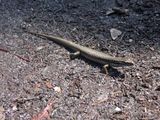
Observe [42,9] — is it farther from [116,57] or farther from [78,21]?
[116,57]

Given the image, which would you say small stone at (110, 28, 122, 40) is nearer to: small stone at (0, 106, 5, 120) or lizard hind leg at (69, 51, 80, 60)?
lizard hind leg at (69, 51, 80, 60)

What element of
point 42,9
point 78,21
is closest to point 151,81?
point 78,21

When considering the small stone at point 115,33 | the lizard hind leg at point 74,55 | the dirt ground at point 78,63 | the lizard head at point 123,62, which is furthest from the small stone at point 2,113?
the small stone at point 115,33

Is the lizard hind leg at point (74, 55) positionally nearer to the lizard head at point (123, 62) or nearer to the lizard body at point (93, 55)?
the lizard body at point (93, 55)

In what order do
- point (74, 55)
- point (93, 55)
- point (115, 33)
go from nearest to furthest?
point (93, 55), point (74, 55), point (115, 33)

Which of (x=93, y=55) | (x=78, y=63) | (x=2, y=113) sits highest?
(x=93, y=55)

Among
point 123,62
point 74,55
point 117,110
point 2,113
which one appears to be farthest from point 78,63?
point 2,113

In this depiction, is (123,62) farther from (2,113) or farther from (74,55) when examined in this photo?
(2,113)

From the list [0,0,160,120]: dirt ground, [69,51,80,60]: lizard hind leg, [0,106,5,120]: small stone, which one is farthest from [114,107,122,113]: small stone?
[0,106,5,120]: small stone
